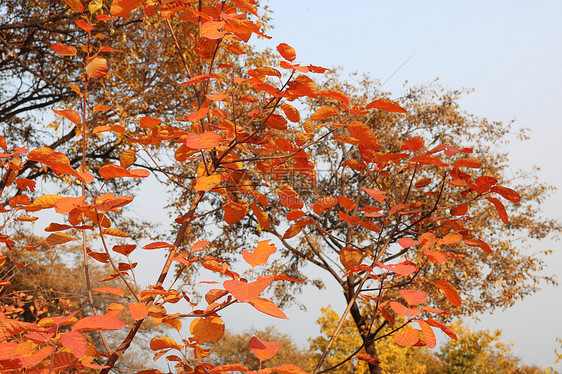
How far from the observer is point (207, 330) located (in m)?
1.05

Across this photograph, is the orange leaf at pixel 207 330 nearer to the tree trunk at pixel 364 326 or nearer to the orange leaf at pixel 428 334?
the orange leaf at pixel 428 334

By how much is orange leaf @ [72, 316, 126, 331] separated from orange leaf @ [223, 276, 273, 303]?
23 centimetres

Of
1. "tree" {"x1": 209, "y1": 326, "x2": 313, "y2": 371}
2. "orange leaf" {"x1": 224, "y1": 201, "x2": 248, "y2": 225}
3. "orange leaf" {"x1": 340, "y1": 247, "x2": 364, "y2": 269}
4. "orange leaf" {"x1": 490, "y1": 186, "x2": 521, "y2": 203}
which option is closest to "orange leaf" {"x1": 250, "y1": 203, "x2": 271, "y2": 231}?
"orange leaf" {"x1": 224, "y1": 201, "x2": 248, "y2": 225}

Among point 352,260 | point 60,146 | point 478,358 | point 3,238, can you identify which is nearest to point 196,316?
point 352,260

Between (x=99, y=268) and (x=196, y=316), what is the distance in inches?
567

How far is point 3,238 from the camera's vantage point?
159cm

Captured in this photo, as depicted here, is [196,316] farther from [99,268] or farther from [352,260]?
[99,268]

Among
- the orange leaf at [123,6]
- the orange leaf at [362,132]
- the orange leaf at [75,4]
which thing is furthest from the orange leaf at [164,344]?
the orange leaf at [75,4]

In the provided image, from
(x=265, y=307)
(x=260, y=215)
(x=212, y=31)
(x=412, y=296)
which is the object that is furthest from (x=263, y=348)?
(x=212, y=31)

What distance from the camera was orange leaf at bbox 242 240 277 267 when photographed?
94cm

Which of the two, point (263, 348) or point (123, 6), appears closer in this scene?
point (263, 348)

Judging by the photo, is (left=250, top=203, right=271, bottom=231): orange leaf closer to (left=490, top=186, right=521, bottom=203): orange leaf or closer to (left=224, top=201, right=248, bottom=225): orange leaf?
(left=224, top=201, right=248, bottom=225): orange leaf

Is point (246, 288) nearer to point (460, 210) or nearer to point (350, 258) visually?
point (350, 258)

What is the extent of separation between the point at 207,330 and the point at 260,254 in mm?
251
